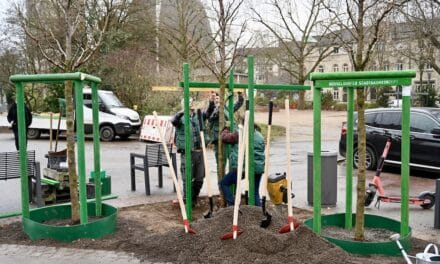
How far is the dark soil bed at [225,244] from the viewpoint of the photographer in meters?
5.42

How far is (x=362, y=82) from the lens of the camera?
18.9 ft

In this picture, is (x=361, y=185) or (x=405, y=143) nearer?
(x=405, y=143)

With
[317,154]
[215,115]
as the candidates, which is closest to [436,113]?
[215,115]

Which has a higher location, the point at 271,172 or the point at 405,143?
the point at 405,143

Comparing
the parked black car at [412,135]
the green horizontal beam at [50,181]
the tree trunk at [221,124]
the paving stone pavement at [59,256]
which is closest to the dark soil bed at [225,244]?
the paving stone pavement at [59,256]

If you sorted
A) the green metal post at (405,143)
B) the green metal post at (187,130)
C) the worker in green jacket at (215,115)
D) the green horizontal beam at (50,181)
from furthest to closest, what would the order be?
the green horizontal beam at (50,181)
the worker in green jacket at (215,115)
the green metal post at (187,130)
the green metal post at (405,143)

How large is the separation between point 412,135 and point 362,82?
746 centimetres

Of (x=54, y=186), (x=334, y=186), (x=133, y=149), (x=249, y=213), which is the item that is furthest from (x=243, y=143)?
(x=133, y=149)

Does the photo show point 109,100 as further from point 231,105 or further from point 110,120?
point 231,105

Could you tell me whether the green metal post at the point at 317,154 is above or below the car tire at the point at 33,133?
above

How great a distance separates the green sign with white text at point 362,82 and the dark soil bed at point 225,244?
5.41ft

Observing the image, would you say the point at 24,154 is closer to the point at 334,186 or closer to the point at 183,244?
the point at 183,244

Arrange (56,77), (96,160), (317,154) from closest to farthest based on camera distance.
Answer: (317,154)
(56,77)
(96,160)

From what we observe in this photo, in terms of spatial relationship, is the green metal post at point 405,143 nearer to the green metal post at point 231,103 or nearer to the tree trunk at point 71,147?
the green metal post at point 231,103
